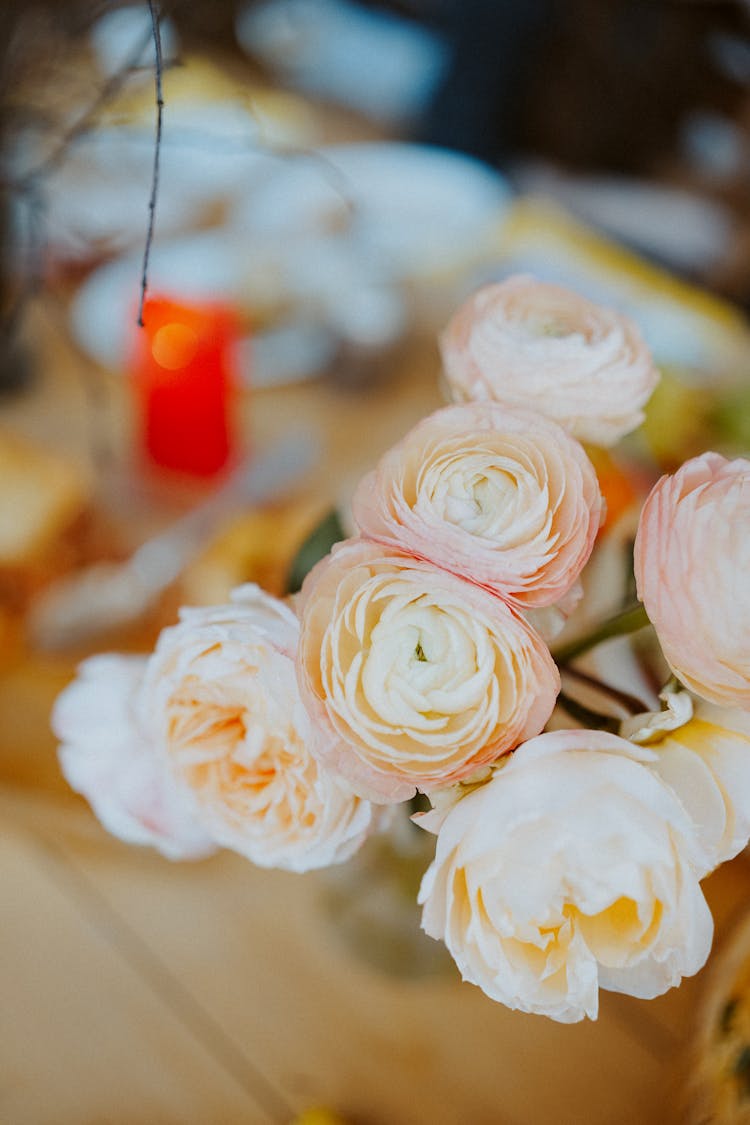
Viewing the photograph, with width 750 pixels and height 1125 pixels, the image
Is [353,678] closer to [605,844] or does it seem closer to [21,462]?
[605,844]

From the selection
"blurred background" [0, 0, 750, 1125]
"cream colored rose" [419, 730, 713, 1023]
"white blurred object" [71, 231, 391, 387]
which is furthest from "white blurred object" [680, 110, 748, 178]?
"cream colored rose" [419, 730, 713, 1023]

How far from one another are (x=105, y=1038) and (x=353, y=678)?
1.16 ft

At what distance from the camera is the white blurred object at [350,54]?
192cm

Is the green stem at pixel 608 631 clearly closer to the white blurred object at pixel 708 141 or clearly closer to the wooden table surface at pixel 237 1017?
the wooden table surface at pixel 237 1017

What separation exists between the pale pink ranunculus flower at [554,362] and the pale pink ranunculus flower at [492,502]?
0.04m

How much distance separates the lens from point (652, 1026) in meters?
0.53

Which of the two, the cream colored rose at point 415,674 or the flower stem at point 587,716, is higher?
the cream colored rose at point 415,674

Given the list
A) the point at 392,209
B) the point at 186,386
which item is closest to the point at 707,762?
the point at 186,386

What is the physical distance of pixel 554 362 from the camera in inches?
12.6

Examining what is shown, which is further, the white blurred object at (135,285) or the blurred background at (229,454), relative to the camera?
the white blurred object at (135,285)

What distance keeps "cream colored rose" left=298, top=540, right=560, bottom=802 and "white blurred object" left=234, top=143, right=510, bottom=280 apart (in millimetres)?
850

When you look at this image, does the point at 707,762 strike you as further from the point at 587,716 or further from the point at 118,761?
the point at 118,761

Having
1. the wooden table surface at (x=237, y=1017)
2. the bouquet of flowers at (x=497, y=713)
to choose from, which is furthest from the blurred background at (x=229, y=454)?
the bouquet of flowers at (x=497, y=713)

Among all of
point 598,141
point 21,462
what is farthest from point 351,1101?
point 598,141
